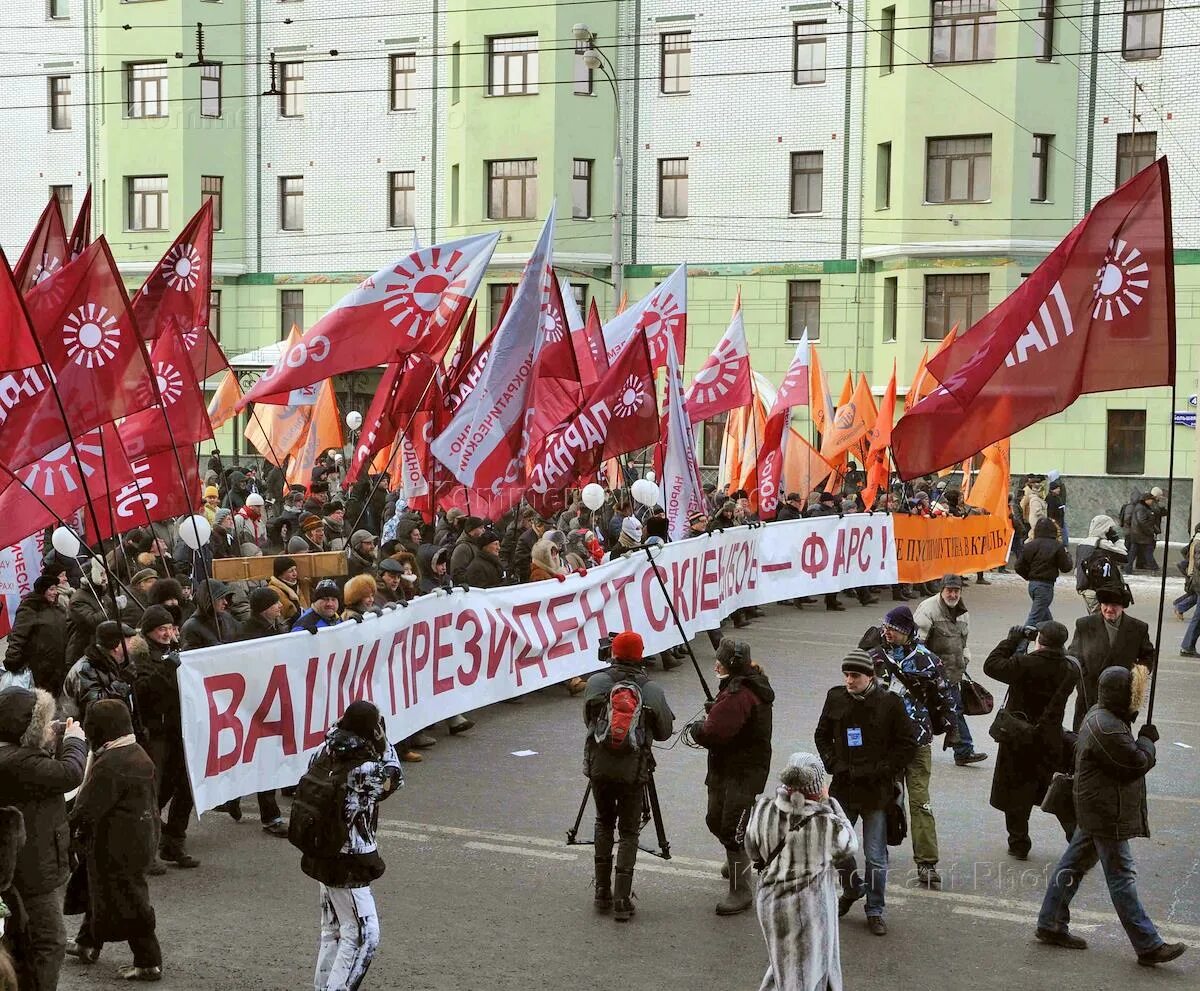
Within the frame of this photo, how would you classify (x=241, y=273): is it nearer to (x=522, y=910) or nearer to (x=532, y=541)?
(x=532, y=541)

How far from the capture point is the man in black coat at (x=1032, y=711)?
9602 millimetres


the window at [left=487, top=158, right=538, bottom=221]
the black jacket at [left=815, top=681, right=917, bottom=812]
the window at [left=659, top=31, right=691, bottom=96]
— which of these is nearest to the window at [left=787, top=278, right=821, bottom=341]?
the window at [left=659, top=31, right=691, bottom=96]

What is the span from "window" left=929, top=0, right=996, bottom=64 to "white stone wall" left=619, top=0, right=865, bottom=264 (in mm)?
2054

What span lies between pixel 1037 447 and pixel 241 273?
21.0 m

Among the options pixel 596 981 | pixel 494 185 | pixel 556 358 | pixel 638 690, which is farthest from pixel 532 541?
pixel 494 185

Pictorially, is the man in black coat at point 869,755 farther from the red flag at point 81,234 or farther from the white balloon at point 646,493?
the white balloon at point 646,493

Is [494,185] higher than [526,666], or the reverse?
[494,185]

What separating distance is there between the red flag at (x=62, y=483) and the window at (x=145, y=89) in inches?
1283

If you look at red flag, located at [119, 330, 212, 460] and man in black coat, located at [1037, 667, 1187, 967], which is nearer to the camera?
man in black coat, located at [1037, 667, 1187, 967]

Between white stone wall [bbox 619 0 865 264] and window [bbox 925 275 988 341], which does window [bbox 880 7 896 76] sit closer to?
white stone wall [bbox 619 0 865 264]

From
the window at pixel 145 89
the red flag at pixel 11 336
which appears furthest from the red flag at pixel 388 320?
the window at pixel 145 89

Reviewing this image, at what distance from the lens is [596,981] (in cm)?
775

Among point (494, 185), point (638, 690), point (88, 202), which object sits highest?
point (494, 185)

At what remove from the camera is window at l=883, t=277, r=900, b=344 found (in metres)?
36.1
